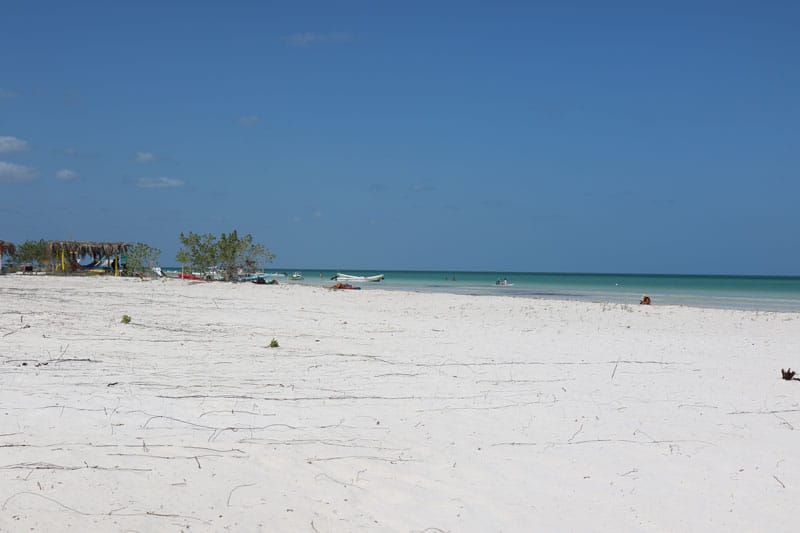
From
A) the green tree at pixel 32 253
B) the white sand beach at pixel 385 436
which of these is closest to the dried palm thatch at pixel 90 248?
Answer: the green tree at pixel 32 253

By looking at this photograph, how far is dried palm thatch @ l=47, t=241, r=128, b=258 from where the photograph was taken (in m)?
40.9

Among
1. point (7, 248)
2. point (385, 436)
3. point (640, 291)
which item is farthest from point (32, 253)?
point (385, 436)

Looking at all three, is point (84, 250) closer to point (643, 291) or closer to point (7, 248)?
point (7, 248)

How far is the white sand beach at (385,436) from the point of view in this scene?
3670 millimetres

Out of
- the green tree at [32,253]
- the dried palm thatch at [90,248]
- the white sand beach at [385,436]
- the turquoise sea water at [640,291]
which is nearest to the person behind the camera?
the white sand beach at [385,436]

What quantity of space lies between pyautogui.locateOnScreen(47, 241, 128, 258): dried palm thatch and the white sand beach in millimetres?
35012

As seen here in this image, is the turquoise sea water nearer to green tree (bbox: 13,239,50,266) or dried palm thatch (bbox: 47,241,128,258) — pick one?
dried palm thatch (bbox: 47,241,128,258)

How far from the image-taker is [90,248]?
42125 millimetres

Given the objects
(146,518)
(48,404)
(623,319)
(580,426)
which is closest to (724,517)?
(580,426)

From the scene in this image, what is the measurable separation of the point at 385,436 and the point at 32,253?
50841 mm

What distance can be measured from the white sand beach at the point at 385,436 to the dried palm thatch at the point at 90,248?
115 ft

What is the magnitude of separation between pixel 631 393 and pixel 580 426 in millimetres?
1589

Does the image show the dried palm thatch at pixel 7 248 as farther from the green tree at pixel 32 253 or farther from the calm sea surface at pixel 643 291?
the calm sea surface at pixel 643 291

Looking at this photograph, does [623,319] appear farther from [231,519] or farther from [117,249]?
[117,249]
